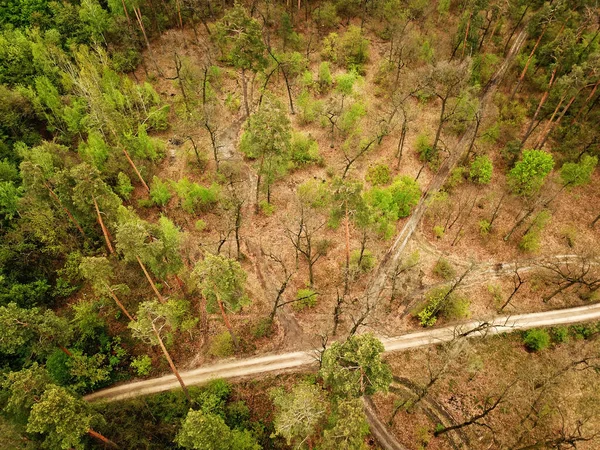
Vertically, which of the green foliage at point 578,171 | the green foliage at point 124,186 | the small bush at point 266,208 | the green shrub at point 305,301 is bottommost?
the green shrub at point 305,301

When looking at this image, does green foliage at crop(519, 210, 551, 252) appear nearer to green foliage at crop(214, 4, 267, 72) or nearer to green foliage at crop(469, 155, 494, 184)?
green foliage at crop(469, 155, 494, 184)

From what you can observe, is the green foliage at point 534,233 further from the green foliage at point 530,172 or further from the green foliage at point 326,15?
the green foliage at point 326,15

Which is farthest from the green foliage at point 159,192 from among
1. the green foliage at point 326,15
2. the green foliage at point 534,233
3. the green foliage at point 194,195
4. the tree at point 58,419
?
the green foliage at point 534,233

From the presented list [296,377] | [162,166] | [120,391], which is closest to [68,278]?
[120,391]

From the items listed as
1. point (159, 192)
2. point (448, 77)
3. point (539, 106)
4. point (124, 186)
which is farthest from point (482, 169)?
point (124, 186)

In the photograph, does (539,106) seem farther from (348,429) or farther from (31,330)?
(31,330)

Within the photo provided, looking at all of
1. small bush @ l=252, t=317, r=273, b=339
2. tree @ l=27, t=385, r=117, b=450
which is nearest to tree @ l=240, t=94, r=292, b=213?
small bush @ l=252, t=317, r=273, b=339
